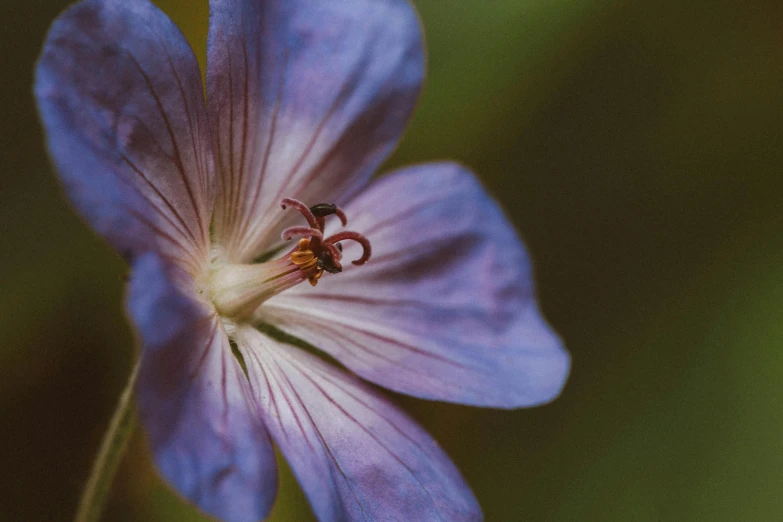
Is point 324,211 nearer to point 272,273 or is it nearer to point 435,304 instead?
point 272,273

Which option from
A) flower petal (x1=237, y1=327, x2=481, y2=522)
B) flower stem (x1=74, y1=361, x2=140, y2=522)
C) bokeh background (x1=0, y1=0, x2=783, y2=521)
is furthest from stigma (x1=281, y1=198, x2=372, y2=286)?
Answer: bokeh background (x1=0, y1=0, x2=783, y2=521)

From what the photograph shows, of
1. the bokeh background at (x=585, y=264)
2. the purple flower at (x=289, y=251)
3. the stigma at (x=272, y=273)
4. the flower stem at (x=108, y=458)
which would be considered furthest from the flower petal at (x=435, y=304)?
the bokeh background at (x=585, y=264)

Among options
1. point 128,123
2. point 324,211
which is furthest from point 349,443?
point 128,123

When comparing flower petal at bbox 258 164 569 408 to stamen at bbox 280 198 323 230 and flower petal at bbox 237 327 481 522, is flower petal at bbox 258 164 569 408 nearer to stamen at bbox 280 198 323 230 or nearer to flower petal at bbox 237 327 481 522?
flower petal at bbox 237 327 481 522

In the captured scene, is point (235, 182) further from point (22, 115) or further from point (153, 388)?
point (22, 115)

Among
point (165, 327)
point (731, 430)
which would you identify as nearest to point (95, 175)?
point (165, 327)

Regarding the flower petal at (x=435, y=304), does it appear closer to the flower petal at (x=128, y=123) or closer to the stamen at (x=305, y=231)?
the stamen at (x=305, y=231)
